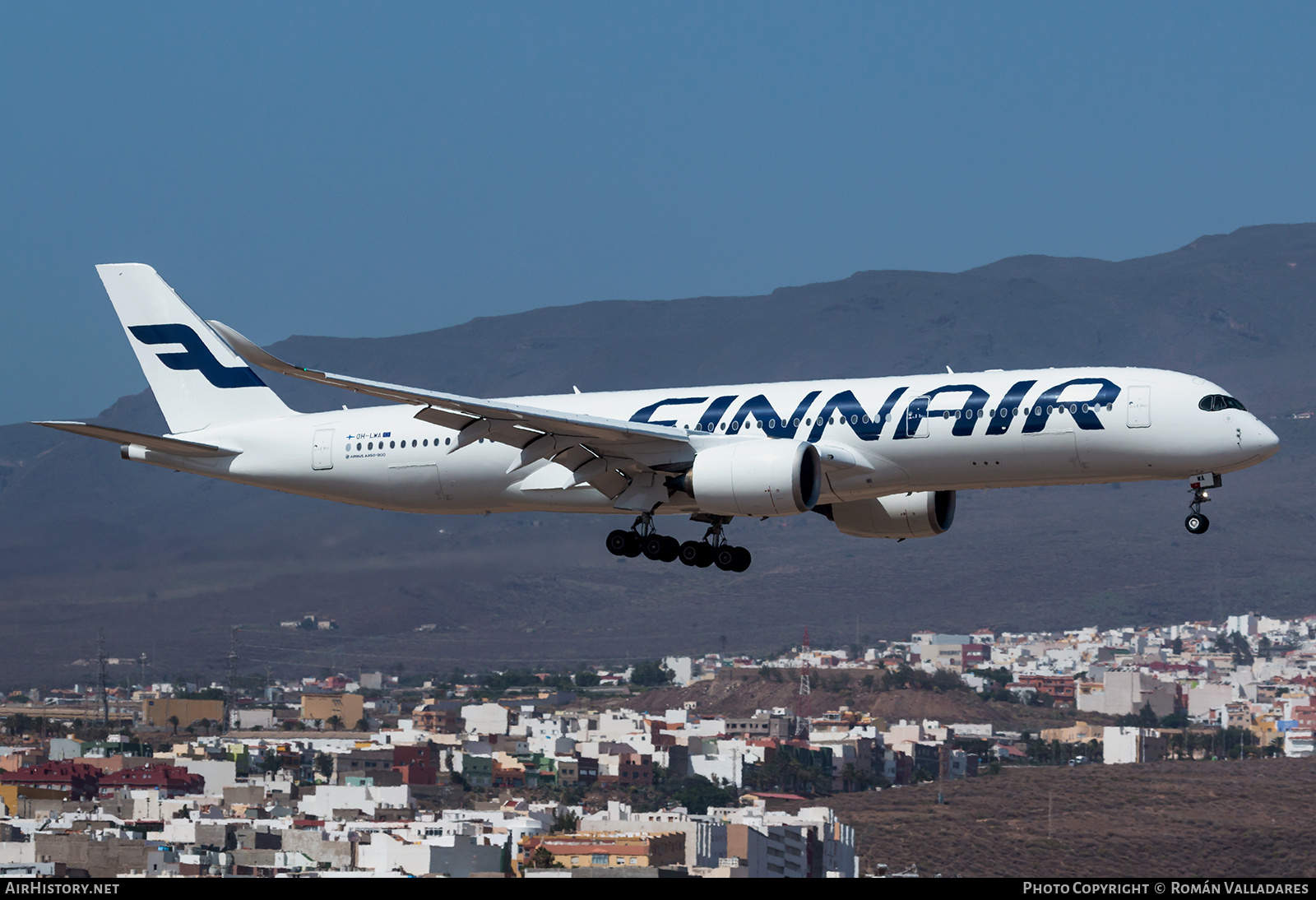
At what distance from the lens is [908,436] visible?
113 feet

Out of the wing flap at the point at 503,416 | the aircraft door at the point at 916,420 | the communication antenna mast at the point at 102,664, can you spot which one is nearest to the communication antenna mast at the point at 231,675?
the communication antenna mast at the point at 102,664

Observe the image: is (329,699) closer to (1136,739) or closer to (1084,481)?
(1136,739)

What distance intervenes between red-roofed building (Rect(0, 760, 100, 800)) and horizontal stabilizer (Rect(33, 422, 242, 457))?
2106 inches

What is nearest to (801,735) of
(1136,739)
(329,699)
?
(1136,739)

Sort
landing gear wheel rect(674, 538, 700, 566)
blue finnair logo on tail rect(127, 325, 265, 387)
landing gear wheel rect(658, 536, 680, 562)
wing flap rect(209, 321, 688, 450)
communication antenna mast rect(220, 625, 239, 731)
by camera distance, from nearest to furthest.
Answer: wing flap rect(209, 321, 688, 450) < landing gear wheel rect(658, 536, 680, 562) < landing gear wheel rect(674, 538, 700, 566) < blue finnair logo on tail rect(127, 325, 265, 387) < communication antenna mast rect(220, 625, 239, 731)

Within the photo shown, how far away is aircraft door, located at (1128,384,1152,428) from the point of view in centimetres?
3372

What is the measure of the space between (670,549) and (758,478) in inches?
144

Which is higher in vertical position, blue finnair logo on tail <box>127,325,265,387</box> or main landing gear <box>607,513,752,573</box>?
blue finnair logo on tail <box>127,325,265,387</box>

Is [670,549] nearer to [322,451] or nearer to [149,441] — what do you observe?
[322,451]

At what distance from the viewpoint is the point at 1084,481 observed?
3509cm

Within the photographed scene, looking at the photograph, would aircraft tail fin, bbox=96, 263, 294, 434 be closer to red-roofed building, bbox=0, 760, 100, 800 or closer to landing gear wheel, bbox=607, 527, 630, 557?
landing gear wheel, bbox=607, 527, 630, 557

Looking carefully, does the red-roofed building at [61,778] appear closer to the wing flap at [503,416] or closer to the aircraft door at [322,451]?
the aircraft door at [322,451]

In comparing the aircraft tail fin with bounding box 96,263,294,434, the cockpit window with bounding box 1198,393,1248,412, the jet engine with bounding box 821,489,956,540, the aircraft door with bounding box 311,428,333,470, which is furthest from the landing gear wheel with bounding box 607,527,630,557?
the cockpit window with bounding box 1198,393,1248,412

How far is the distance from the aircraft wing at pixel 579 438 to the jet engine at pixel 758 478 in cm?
112
